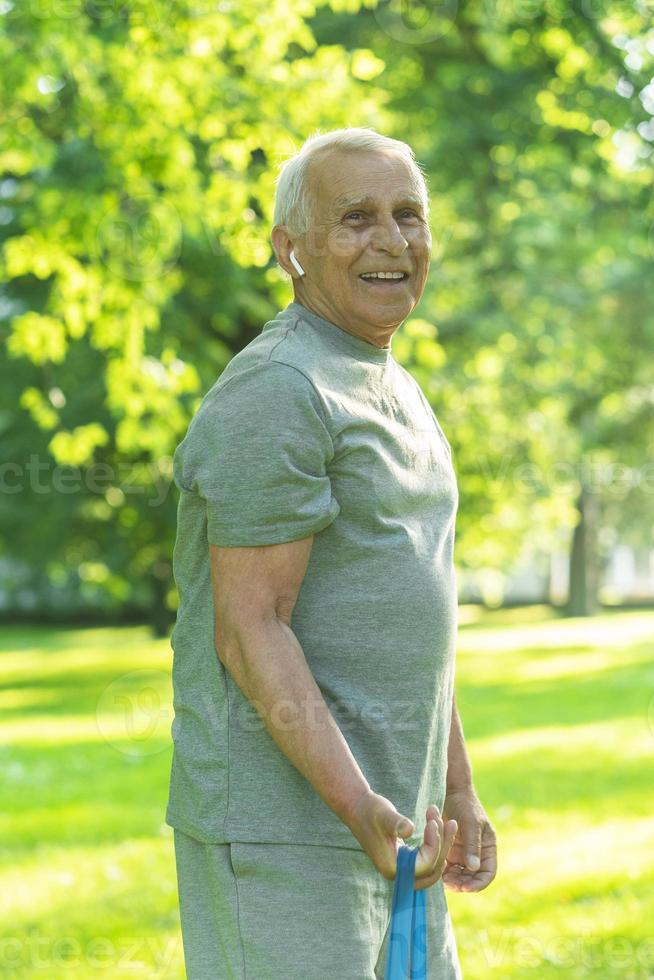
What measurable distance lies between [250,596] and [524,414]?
739 inches

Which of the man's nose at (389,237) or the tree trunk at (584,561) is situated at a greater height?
the man's nose at (389,237)

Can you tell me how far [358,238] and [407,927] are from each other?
3.47 feet

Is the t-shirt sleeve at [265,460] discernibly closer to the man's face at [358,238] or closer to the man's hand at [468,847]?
the man's face at [358,238]

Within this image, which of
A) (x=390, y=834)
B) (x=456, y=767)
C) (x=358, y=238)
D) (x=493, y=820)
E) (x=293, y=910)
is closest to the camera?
(x=390, y=834)

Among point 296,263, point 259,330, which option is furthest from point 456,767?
point 259,330

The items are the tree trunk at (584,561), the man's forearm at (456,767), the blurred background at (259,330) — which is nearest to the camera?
the man's forearm at (456,767)

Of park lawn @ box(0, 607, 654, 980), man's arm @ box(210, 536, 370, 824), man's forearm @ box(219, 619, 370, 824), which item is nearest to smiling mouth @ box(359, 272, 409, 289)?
man's arm @ box(210, 536, 370, 824)

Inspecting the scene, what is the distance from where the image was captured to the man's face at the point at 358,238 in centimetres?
221

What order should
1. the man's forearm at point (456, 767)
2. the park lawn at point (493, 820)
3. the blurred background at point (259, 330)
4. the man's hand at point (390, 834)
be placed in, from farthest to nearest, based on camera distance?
1. the blurred background at point (259, 330)
2. the park lawn at point (493, 820)
3. the man's forearm at point (456, 767)
4. the man's hand at point (390, 834)

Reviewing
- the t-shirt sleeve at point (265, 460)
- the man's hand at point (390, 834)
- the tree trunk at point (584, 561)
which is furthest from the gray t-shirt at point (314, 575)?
the tree trunk at point (584, 561)

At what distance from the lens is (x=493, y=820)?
8.05 metres

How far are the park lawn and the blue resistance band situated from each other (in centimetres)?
294

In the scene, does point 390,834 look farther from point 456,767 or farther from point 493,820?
point 493,820

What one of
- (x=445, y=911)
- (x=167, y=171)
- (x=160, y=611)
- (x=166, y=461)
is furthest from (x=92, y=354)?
(x=445, y=911)
